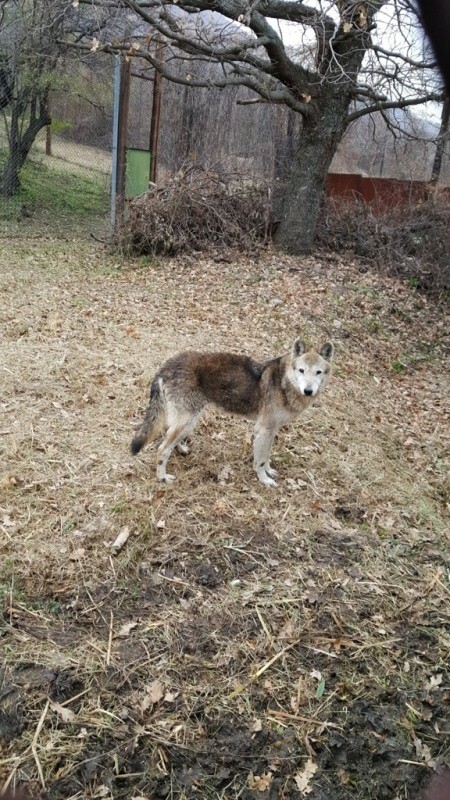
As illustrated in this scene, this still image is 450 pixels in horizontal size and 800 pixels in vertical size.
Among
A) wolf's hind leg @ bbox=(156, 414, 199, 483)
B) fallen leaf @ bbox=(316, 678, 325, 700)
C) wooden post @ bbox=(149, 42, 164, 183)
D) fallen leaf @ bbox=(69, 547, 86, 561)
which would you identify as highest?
wooden post @ bbox=(149, 42, 164, 183)

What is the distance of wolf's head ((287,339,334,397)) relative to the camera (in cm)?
453

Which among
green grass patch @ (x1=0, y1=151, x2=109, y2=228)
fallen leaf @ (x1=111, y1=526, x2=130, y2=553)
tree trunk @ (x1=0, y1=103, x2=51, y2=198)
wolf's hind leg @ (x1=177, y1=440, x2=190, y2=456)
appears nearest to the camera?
fallen leaf @ (x1=111, y1=526, x2=130, y2=553)

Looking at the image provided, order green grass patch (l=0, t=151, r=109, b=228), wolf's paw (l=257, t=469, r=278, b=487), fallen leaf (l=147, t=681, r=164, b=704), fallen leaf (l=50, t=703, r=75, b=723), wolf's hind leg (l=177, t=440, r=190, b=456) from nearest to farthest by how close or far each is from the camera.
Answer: fallen leaf (l=50, t=703, r=75, b=723) < fallen leaf (l=147, t=681, r=164, b=704) < wolf's paw (l=257, t=469, r=278, b=487) < wolf's hind leg (l=177, t=440, r=190, b=456) < green grass patch (l=0, t=151, r=109, b=228)

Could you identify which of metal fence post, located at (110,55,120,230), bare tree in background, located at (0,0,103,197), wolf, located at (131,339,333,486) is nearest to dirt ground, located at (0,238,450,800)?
wolf, located at (131,339,333,486)

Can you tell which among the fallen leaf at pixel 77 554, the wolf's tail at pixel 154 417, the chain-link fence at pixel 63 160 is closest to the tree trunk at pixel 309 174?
the chain-link fence at pixel 63 160

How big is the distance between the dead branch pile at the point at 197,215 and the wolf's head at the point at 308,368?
6133 millimetres

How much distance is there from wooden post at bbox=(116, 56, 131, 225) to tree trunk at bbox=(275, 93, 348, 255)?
292cm

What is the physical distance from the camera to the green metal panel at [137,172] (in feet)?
36.6

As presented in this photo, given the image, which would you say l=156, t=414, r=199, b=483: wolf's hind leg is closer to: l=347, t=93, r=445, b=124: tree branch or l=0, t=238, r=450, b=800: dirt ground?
l=0, t=238, r=450, b=800: dirt ground

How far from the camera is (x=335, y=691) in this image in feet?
10.8

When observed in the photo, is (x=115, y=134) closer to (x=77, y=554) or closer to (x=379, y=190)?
(x=379, y=190)

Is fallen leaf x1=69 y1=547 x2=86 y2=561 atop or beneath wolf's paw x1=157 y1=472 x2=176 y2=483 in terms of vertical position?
beneath

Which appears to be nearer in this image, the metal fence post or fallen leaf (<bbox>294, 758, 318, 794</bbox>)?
fallen leaf (<bbox>294, 758, 318, 794</bbox>)

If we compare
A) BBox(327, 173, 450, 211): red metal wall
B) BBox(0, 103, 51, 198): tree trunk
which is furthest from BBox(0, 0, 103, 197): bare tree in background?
BBox(327, 173, 450, 211): red metal wall
